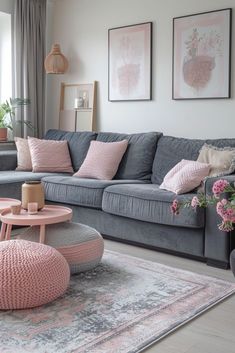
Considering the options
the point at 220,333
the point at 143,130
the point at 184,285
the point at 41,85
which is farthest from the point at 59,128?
the point at 220,333

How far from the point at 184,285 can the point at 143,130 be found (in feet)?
7.41

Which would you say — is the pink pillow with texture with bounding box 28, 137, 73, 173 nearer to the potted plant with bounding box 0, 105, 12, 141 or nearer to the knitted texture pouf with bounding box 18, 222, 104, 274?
the potted plant with bounding box 0, 105, 12, 141

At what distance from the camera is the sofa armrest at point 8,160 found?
4.52 meters

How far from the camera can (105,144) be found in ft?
13.9

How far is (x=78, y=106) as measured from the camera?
5.06 m

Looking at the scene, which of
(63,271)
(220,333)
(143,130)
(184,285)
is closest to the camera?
(220,333)

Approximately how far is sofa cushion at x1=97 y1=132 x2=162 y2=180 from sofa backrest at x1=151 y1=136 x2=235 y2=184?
7cm

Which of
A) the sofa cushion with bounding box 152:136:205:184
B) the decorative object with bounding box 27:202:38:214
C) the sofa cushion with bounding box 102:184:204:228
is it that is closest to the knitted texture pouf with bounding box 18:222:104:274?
the decorative object with bounding box 27:202:38:214

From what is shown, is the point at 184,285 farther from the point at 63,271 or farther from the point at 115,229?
the point at 115,229

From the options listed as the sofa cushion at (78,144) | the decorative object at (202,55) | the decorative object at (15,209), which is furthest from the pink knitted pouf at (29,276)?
the decorative object at (202,55)

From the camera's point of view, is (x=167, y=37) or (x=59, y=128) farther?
(x=59, y=128)

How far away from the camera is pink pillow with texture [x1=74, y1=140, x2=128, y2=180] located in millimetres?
4062

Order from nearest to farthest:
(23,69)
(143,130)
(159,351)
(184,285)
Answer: (159,351) → (184,285) → (143,130) → (23,69)

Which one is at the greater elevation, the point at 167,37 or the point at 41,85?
the point at 167,37
